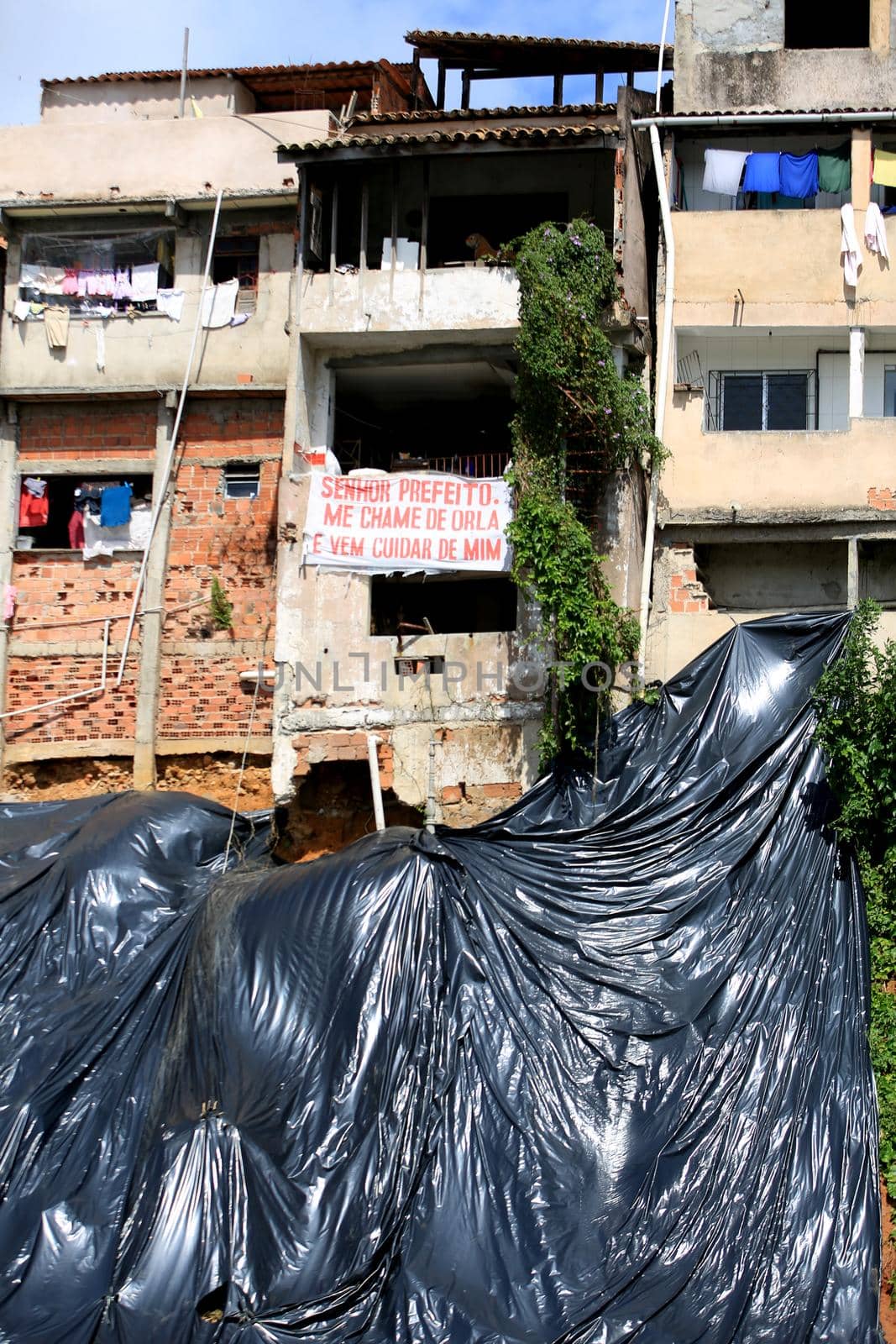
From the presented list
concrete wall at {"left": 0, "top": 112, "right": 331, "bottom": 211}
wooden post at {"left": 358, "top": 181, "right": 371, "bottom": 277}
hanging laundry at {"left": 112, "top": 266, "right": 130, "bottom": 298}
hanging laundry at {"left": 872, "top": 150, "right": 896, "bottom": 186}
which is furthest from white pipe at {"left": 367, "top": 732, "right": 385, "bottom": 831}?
hanging laundry at {"left": 872, "top": 150, "right": 896, "bottom": 186}

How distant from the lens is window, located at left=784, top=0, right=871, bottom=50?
17.8 meters

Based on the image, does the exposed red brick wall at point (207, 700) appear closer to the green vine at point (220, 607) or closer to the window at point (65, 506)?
the green vine at point (220, 607)

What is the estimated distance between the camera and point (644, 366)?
16609 millimetres

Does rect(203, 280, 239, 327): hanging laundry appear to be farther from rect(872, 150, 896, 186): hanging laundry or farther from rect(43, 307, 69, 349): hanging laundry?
rect(872, 150, 896, 186): hanging laundry

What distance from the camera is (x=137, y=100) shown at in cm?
1981

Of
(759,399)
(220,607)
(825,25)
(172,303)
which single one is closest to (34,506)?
(220,607)

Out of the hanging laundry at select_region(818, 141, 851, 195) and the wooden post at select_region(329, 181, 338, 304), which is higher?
the hanging laundry at select_region(818, 141, 851, 195)

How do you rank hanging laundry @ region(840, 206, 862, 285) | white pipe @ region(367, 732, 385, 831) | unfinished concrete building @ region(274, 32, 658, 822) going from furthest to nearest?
hanging laundry @ region(840, 206, 862, 285) → unfinished concrete building @ region(274, 32, 658, 822) → white pipe @ region(367, 732, 385, 831)

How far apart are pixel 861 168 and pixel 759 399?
2.62 m

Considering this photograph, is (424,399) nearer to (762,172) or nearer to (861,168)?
(762,172)

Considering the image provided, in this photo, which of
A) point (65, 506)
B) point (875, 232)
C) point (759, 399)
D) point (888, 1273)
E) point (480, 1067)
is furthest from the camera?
point (65, 506)

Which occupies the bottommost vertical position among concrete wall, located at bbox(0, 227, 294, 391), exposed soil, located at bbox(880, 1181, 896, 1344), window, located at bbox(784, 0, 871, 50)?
exposed soil, located at bbox(880, 1181, 896, 1344)

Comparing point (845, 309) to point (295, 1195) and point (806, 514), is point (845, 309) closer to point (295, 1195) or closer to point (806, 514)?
point (806, 514)

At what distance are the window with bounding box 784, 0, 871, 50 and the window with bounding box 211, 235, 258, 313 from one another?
21.7ft
